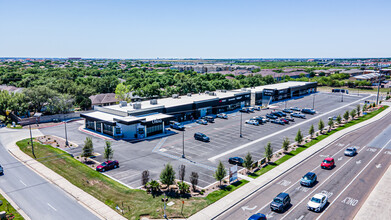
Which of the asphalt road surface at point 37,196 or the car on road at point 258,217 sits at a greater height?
the car on road at point 258,217

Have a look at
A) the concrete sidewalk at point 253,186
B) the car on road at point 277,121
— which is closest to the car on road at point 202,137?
A: the concrete sidewalk at point 253,186

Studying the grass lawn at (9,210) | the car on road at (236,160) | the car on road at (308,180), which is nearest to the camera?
the grass lawn at (9,210)

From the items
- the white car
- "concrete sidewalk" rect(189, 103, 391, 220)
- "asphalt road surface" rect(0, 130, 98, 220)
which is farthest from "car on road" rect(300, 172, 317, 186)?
"asphalt road surface" rect(0, 130, 98, 220)

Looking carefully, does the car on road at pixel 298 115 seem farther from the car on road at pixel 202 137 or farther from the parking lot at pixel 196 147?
the car on road at pixel 202 137

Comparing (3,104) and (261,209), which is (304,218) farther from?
(3,104)

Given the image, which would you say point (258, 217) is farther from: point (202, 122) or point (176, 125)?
point (202, 122)

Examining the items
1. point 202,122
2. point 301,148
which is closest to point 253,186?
point 301,148
